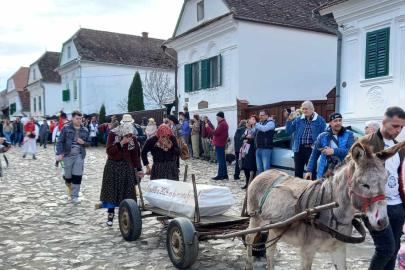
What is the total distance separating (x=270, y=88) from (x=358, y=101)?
6193mm

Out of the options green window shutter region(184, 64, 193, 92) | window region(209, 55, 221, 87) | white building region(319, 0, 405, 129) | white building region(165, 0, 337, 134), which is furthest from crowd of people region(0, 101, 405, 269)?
green window shutter region(184, 64, 193, 92)

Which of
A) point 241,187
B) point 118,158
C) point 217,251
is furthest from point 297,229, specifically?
point 241,187

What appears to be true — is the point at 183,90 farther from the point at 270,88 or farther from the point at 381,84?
the point at 381,84

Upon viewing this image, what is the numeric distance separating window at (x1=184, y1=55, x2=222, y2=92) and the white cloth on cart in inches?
582

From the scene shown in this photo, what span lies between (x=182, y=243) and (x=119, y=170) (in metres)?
2.85

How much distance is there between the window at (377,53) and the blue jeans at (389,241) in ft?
34.4

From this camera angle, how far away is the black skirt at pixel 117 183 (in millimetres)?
7711

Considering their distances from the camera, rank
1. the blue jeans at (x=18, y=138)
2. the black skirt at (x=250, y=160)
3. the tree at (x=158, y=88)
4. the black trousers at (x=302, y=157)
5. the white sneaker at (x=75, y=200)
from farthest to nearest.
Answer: the tree at (x=158, y=88), the blue jeans at (x=18, y=138), the black skirt at (x=250, y=160), the white sneaker at (x=75, y=200), the black trousers at (x=302, y=157)

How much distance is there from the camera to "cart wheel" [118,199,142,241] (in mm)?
6582

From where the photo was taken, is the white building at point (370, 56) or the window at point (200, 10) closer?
the white building at point (370, 56)

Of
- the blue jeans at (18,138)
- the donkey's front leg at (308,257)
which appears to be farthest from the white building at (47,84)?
the donkey's front leg at (308,257)

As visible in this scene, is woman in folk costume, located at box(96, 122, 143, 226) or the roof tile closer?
woman in folk costume, located at box(96, 122, 143, 226)

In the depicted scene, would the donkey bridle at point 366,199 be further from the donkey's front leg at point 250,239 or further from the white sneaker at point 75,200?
the white sneaker at point 75,200

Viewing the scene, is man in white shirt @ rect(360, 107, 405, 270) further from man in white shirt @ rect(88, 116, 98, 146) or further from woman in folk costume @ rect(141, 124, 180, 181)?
man in white shirt @ rect(88, 116, 98, 146)
